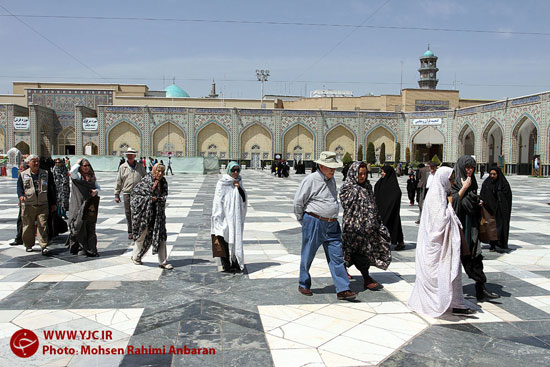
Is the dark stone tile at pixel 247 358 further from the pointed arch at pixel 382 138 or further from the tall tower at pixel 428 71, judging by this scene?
the tall tower at pixel 428 71

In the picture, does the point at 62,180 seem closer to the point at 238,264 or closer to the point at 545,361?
the point at 238,264

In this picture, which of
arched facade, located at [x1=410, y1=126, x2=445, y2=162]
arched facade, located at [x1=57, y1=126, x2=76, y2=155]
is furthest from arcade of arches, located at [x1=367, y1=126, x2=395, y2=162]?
arched facade, located at [x1=57, y1=126, x2=76, y2=155]

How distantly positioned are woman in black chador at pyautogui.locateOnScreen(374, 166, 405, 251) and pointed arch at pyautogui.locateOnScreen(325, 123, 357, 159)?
31238mm

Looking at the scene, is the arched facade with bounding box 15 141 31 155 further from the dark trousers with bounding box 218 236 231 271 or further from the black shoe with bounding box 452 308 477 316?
the black shoe with bounding box 452 308 477 316

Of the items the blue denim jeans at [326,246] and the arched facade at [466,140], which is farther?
the arched facade at [466,140]

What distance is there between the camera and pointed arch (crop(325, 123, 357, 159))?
37000 mm

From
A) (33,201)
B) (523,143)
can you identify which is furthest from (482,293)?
(523,143)

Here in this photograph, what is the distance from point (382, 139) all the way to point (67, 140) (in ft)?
79.3

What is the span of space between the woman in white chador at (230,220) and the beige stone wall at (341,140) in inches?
1287

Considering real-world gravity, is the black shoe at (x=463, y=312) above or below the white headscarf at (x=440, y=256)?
below

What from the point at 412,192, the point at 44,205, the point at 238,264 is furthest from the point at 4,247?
the point at 412,192

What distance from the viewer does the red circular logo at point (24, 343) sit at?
2.81 metres

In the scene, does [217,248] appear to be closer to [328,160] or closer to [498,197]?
[328,160]

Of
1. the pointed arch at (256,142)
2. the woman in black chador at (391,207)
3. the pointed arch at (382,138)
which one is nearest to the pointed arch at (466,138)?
the pointed arch at (382,138)
